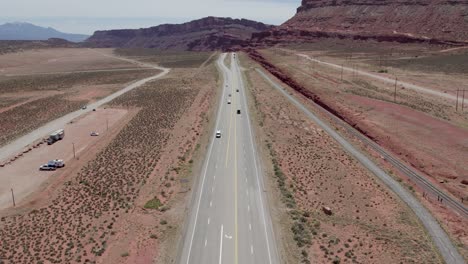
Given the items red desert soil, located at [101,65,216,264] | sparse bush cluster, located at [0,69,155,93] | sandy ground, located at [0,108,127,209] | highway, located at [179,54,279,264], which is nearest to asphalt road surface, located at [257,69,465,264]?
highway, located at [179,54,279,264]

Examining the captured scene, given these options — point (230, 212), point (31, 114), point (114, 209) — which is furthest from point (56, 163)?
point (31, 114)

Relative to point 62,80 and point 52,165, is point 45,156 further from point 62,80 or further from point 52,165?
point 62,80

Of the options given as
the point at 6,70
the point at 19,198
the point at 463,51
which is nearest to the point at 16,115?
the point at 19,198

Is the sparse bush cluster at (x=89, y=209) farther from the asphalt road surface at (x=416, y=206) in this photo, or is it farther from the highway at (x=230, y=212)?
the asphalt road surface at (x=416, y=206)

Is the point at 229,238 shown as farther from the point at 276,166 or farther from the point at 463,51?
the point at 463,51

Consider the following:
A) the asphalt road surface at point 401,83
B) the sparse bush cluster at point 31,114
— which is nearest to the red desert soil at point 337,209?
the sparse bush cluster at point 31,114

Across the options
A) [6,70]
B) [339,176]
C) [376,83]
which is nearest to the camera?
[339,176]

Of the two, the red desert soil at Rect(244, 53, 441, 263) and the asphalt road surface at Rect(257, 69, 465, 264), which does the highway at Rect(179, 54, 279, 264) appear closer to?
the red desert soil at Rect(244, 53, 441, 263)
